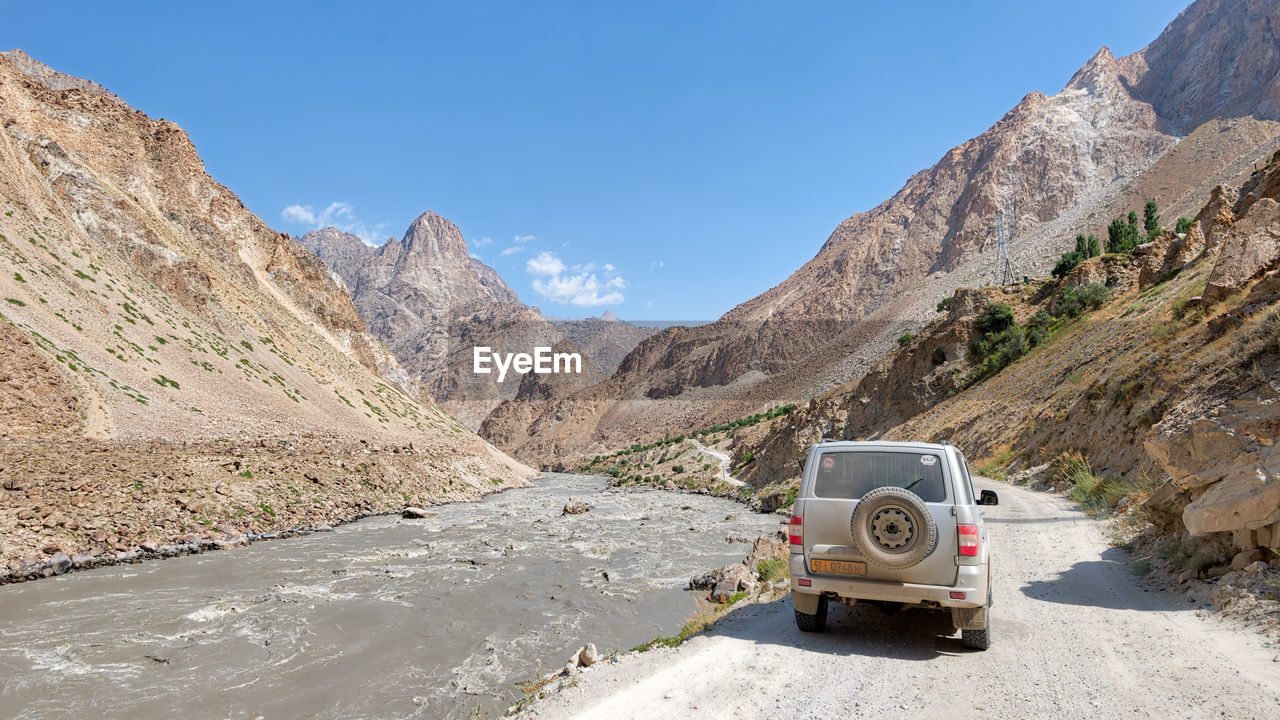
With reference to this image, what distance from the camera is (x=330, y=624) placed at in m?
12.0

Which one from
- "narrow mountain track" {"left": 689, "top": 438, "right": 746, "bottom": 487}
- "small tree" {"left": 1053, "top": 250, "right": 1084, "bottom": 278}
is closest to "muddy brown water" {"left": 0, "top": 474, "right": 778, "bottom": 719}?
"narrow mountain track" {"left": 689, "top": 438, "right": 746, "bottom": 487}

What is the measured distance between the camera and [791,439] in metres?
48.9

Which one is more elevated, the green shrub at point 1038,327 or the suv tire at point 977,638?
the green shrub at point 1038,327

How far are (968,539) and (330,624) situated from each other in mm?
11306

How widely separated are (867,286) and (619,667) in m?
165

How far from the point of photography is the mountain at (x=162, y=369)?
19.3 meters

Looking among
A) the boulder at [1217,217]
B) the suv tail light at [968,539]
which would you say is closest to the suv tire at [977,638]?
the suv tail light at [968,539]

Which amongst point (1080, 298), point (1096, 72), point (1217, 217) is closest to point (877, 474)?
point (1217, 217)

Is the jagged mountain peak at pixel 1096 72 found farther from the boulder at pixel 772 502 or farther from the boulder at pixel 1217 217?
the boulder at pixel 772 502

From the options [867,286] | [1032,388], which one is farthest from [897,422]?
[867,286]

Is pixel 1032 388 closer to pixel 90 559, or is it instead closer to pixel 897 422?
pixel 897 422

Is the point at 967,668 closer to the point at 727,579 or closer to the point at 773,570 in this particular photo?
the point at 773,570

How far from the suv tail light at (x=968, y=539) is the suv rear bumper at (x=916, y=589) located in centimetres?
14

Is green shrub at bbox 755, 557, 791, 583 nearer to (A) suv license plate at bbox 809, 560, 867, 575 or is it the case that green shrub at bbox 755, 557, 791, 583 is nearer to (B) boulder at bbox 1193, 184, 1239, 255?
(A) suv license plate at bbox 809, 560, 867, 575
